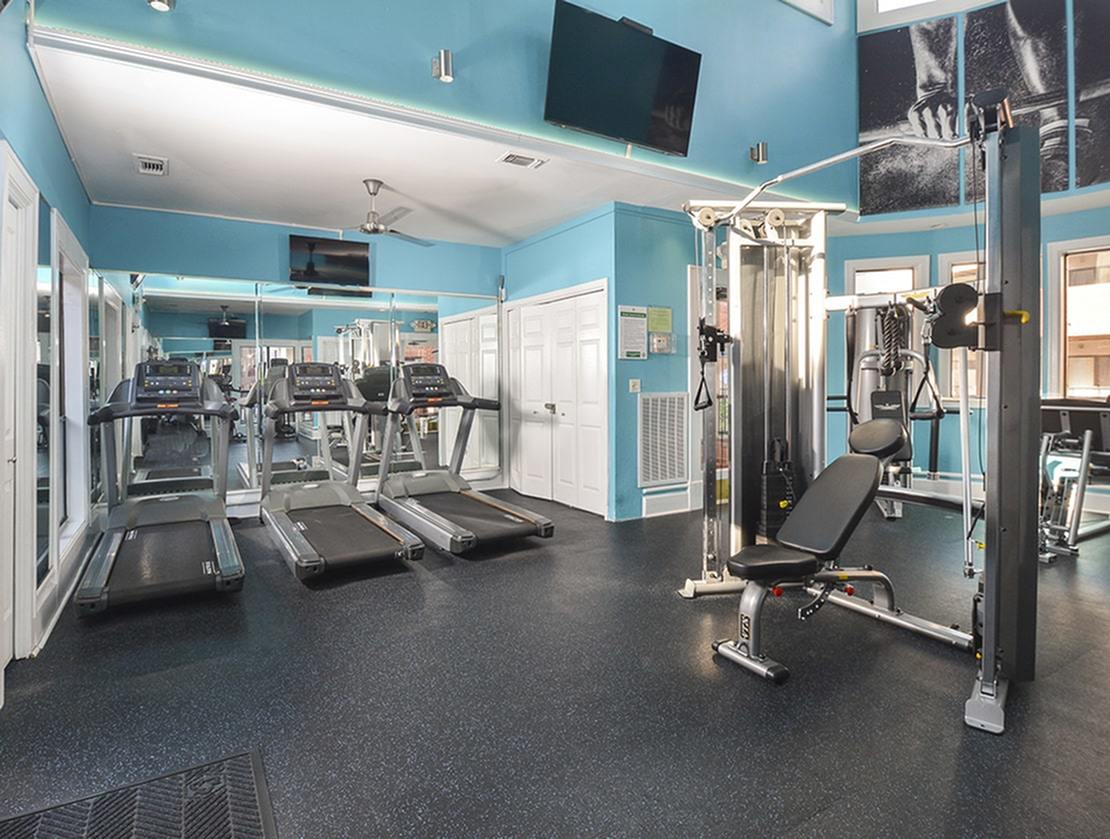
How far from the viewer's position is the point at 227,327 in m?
6.07

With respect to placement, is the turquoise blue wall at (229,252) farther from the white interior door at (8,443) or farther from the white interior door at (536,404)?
the white interior door at (8,443)

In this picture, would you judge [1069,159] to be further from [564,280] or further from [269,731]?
[269,731]

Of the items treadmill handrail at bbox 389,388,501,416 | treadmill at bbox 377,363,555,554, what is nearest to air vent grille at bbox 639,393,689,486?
treadmill at bbox 377,363,555,554

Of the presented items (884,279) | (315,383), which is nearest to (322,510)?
(315,383)

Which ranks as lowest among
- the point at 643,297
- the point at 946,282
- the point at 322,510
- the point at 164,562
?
the point at 164,562

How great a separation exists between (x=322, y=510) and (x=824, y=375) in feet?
12.9

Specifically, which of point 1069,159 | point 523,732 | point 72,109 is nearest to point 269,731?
point 523,732

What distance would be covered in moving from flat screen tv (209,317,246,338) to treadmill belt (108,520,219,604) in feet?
7.14

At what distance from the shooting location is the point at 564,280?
245 inches

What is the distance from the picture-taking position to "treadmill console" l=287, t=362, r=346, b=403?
17.1 feet

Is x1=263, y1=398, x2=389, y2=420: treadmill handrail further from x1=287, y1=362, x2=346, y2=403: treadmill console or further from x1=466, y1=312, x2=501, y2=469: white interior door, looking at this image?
x1=466, y1=312, x2=501, y2=469: white interior door

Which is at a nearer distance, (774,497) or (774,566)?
(774,566)

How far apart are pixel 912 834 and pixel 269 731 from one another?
2.17 m

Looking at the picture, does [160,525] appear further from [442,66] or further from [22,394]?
[442,66]
